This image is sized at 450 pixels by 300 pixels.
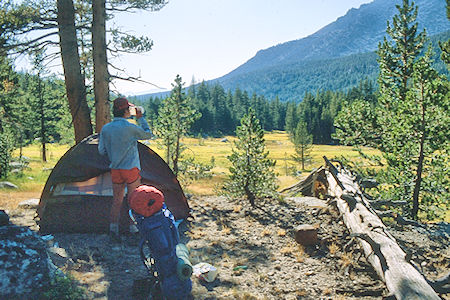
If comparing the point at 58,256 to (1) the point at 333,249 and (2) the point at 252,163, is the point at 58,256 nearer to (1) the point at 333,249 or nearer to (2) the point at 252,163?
(1) the point at 333,249

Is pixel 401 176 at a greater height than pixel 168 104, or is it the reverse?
pixel 168 104

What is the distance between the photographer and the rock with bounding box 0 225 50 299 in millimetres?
3312

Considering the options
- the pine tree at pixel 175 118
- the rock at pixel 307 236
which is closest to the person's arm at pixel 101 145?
the rock at pixel 307 236

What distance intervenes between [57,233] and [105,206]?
1.08m

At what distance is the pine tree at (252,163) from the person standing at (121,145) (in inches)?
182

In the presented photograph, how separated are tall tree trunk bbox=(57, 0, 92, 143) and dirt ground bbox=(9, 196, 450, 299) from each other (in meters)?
2.78

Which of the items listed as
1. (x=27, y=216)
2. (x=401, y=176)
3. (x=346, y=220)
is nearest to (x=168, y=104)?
(x=27, y=216)

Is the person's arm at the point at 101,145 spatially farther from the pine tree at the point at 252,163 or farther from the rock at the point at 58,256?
the pine tree at the point at 252,163

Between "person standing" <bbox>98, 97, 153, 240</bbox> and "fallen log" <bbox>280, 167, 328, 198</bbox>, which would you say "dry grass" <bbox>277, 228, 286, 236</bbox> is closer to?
"person standing" <bbox>98, 97, 153, 240</bbox>

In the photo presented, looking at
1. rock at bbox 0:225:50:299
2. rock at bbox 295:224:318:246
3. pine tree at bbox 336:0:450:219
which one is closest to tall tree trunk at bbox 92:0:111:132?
rock at bbox 0:225:50:299

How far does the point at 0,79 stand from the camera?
2284cm

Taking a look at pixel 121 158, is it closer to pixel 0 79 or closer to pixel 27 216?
pixel 27 216

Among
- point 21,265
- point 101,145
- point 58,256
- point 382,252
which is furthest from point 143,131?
point 382,252

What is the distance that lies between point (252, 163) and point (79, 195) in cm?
530
